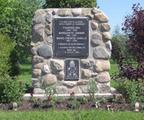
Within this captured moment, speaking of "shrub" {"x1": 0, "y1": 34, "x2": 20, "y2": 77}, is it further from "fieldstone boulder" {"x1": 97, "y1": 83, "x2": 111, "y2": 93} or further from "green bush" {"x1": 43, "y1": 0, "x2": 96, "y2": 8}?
"green bush" {"x1": 43, "y1": 0, "x2": 96, "y2": 8}

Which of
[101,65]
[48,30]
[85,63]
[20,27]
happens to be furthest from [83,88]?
[20,27]

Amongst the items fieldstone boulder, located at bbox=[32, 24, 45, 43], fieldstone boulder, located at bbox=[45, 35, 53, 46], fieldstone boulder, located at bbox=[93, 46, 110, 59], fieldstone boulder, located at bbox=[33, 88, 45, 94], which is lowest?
fieldstone boulder, located at bbox=[33, 88, 45, 94]

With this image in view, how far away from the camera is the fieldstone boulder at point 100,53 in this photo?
14703 millimetres

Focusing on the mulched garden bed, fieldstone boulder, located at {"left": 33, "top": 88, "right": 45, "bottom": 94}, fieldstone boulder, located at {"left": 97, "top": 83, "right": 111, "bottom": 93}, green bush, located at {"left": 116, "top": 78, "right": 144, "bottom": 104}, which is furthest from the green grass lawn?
fieldstone boulder, located at {"left": 97, "top": 83, "right": 111, "bottom": 93}

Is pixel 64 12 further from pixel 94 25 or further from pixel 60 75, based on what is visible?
pixel 60 75

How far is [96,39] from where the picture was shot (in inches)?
579

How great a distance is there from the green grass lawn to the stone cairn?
3049 millimetres

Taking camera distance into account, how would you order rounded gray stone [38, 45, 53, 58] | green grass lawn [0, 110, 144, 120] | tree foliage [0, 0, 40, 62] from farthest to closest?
tree foliage [0, 0, 40, 62], rounded gray stone [38, 45, 53, 58], green grass lawn [0, 110, 144, 120]

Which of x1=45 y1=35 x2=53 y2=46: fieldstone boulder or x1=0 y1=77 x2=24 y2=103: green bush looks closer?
x1=0 y1=77 x2=24 y2=103: green bush

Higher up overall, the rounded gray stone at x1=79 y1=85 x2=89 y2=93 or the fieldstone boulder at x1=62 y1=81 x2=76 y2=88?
the fieldstone boulder at x1=62 y1=81 x2=76 y2=88

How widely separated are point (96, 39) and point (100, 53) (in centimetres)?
40

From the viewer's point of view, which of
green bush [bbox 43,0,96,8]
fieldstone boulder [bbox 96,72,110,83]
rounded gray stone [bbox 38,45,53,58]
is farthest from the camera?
green bush [bbox 43,0,96,8]

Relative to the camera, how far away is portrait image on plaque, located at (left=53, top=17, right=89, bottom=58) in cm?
1451

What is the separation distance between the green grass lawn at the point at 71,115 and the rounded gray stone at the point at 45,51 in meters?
3.25
